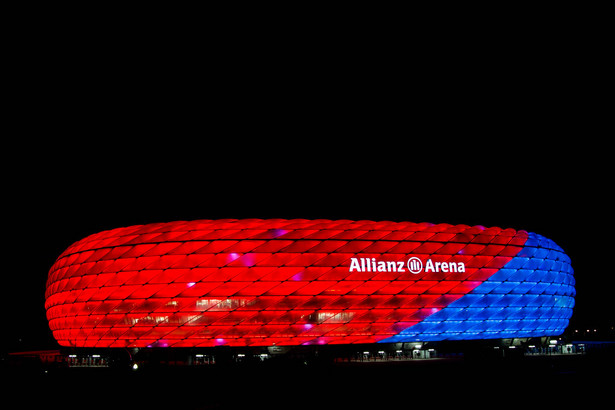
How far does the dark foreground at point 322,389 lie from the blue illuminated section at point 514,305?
16669 mm

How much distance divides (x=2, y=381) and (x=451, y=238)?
2969 centimetres

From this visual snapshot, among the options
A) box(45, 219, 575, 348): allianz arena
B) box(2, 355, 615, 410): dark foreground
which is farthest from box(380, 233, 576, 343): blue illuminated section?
box(2, 355, 615, 410): dark foreground

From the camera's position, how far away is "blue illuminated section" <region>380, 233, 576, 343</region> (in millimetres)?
42219

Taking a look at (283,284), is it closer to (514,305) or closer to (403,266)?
(403,266)

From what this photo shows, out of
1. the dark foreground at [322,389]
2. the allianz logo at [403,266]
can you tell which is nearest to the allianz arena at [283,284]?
the allianz logo at [403,266]

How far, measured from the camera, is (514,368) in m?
25.0

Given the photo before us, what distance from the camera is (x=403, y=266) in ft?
132

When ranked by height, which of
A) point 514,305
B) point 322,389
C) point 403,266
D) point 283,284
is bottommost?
point 322,389

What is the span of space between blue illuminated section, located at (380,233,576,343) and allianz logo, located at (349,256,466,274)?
2.52 meters

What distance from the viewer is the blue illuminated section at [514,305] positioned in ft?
139

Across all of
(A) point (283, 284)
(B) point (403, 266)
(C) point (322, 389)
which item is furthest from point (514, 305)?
(C) point (322, 389)

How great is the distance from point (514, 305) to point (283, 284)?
18129 mm

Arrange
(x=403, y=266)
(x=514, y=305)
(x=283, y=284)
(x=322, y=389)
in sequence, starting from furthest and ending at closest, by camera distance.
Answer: (x=514, y=305) → (x=403, y=266) → (x=283, y=284) → (x=322, y=389)

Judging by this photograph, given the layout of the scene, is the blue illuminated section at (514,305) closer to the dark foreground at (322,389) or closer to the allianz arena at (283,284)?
the allianz arena at (283,284)
